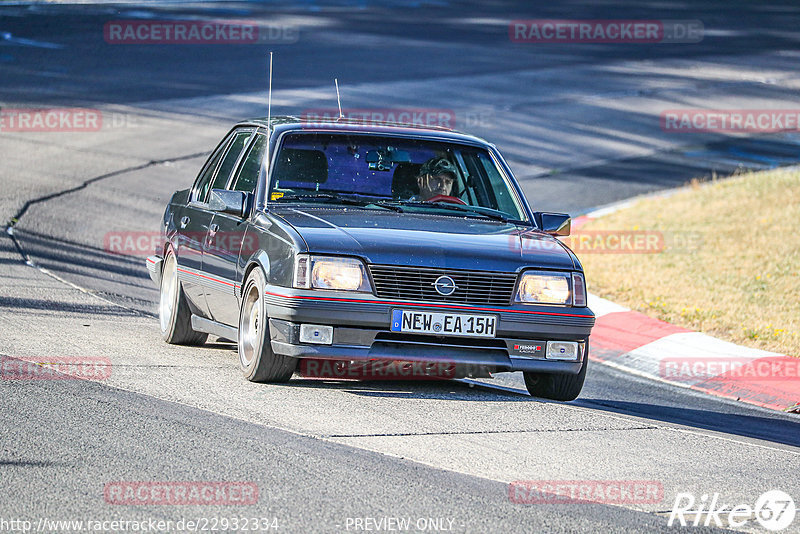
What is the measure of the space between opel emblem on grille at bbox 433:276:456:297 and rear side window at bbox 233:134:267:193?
65.4 inches

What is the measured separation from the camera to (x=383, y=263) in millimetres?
6688

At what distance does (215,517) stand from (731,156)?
17839mm

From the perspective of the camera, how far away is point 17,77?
22.6m

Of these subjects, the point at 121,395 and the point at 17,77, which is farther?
the point at 17,77

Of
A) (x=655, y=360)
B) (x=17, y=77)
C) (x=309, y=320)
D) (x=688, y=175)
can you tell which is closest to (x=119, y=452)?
(x=309, y=320)

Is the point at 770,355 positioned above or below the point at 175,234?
below

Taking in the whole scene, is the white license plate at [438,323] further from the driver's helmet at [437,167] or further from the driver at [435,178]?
the driver's helmet at [437,167]

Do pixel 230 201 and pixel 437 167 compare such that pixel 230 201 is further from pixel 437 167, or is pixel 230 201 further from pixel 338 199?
pixel 437 167

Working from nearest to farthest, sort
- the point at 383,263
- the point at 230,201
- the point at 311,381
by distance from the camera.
→ 1. the point at 383,263
2. the point at 311,381
3. the point at 230,201

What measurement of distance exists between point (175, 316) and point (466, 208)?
2163 millimetres

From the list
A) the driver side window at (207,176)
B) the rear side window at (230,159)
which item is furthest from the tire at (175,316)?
the rear side window at (230,159)

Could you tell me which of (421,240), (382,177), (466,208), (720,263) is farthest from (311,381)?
(720,263)

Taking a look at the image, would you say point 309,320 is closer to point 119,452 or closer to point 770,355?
point 119,452

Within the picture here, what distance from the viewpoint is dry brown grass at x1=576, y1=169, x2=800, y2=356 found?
11102mm
